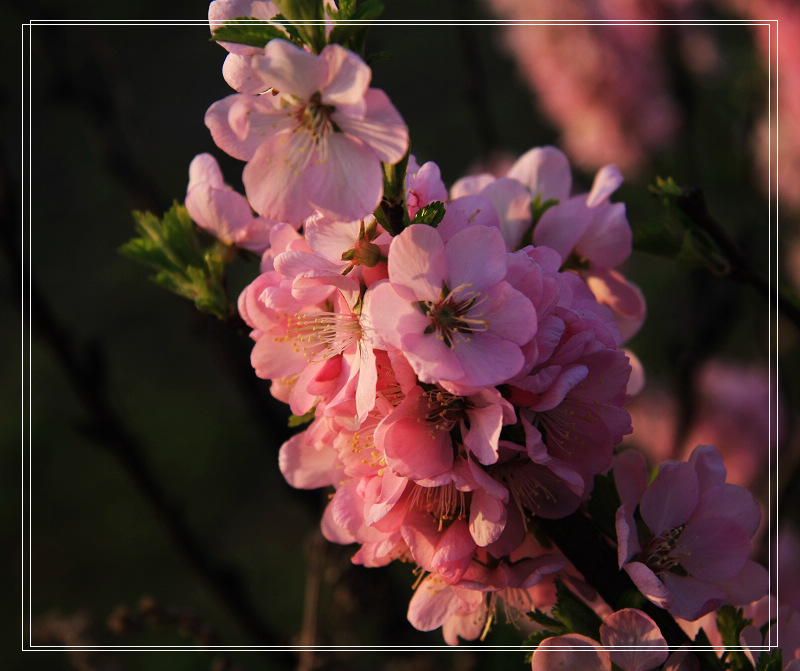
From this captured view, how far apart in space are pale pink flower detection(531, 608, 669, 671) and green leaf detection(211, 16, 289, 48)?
46cm

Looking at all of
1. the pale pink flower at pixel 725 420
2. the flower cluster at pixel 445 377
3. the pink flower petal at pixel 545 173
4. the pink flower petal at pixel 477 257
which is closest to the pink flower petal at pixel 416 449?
the flower cluster at pixel 445 377

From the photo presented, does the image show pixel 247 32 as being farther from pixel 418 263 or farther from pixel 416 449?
pixel 416 449

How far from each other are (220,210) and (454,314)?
0.23 m

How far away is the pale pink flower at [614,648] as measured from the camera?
50cm

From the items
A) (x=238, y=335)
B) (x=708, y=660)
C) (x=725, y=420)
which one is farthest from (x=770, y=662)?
(x=725, y=420)

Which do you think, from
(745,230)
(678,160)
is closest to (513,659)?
(745,230)

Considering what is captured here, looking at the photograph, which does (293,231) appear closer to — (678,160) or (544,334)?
(544,334)

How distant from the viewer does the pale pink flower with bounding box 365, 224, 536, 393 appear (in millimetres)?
452

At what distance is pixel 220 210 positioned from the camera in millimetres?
605

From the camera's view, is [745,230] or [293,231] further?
[745,230]

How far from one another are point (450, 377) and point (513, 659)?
1.96ft

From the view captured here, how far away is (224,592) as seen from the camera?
97cm

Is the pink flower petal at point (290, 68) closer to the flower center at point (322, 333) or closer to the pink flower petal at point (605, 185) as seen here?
the flower center at point (322, 333)

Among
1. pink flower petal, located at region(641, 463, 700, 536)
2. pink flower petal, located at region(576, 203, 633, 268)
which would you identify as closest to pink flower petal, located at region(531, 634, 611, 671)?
pink flower petal, located at region(641, 463, 700, 536)
